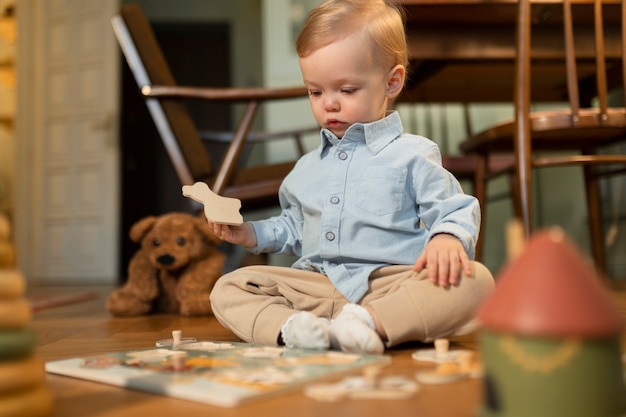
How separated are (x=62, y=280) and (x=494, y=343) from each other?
378cm

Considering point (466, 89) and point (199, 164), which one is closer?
point (199, 164)

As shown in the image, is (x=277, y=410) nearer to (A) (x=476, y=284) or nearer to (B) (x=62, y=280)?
(A) (x=476, y=284)

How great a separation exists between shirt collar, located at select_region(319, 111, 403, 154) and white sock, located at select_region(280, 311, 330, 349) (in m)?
0.37

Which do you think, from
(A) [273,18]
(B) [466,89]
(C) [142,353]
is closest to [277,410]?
(C) [142,353]

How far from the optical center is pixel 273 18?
3.13 metres

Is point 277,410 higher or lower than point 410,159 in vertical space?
lower

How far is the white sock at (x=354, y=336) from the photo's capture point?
0.82 metres

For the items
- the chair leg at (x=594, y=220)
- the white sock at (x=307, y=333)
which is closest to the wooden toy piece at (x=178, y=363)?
the white sock at (x=307, y=333)

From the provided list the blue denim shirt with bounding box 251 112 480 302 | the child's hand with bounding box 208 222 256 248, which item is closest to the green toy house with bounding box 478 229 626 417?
the blue denim shirt with bounding box 251 112 480 302

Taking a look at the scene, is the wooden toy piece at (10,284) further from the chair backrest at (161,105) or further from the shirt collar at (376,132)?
the chair backrest at (161,105)

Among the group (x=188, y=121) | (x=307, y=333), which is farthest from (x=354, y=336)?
(x=188, y=121)

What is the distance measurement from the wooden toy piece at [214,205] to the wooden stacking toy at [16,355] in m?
0.44

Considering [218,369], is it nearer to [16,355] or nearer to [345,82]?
[16,355]

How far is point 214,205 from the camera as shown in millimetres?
977
